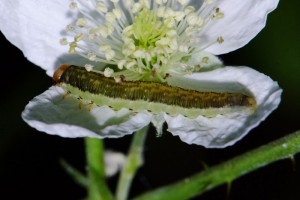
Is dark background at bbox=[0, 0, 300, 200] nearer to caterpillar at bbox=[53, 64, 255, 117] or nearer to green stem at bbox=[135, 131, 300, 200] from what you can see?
green stem at bbox=[135, 131, 300, 200]

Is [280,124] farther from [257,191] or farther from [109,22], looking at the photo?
[109,22]

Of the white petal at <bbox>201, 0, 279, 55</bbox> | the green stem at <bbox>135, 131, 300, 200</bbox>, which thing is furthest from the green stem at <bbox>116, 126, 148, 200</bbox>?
the white petal at <bbox>201, 0, 279, 55</bbox>

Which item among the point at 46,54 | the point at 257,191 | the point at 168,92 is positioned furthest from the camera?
the point at 257,191

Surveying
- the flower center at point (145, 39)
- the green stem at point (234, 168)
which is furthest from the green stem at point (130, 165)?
the flower center at point (145, 39)

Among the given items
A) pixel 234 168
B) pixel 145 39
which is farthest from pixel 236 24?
pixel 234 168

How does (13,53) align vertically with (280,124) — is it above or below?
above

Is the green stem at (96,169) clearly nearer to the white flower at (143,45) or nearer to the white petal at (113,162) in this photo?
the white flower at (143,45)

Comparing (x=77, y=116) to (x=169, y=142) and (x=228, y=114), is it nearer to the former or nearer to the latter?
(x=228, y=114)

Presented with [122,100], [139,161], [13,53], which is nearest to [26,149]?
[13,53]
